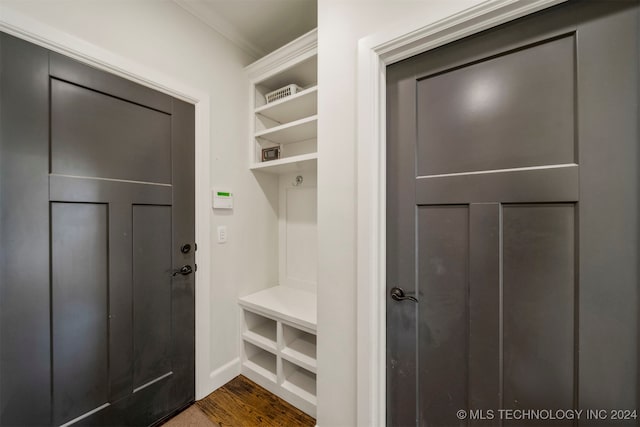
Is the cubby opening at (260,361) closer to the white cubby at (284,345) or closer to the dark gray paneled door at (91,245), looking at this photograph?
the white cubby at (284,345)

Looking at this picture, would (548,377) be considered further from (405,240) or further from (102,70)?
(102,70)

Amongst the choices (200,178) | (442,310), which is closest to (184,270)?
(200,178)

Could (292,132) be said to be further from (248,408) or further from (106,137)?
(248,408)

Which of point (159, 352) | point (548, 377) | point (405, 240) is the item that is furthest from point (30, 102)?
point (548, 377)

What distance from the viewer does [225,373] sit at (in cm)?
179

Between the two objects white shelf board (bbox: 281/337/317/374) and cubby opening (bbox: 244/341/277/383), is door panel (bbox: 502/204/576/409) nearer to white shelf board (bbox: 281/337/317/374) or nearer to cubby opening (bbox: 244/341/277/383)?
white shelf board (bbox: 281/337/317/374)

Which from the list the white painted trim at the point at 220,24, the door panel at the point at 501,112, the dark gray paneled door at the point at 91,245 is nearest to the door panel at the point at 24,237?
the dark gray paneled door at the point at 91,245

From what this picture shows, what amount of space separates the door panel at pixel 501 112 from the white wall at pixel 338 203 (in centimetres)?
37

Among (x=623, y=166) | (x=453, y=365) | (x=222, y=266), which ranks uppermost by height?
(x=623, y=166)

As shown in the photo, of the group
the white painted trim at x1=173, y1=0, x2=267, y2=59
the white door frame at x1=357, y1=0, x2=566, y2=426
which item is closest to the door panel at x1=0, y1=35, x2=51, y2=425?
the white painted trim at x1=173, y1=0, x2=267, y2=59

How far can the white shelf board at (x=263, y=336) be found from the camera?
5.72ft

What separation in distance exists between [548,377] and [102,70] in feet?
7.91

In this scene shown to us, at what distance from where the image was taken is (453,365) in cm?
99

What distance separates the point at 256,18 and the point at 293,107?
2.11ft
